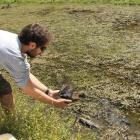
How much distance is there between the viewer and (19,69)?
511cm

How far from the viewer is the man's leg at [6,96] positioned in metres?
Answer: 5.66

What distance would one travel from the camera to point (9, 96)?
5727 mm

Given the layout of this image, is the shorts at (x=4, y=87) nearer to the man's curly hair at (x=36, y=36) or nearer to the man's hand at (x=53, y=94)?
the man's hand at (x=53, y=94)

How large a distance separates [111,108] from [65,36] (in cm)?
488

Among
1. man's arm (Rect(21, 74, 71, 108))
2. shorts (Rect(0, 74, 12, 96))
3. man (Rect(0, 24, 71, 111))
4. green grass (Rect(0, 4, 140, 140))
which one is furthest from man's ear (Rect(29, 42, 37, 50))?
green grass (Rect(0, 4, 140, 140))

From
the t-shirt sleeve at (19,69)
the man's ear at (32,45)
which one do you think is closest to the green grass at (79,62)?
the t-shirt sleeve at (19,69)

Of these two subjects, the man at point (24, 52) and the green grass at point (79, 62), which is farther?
the green grass at point (79, 62)

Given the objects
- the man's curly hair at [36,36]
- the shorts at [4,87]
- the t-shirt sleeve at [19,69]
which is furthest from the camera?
→ the shorts at [4,87]

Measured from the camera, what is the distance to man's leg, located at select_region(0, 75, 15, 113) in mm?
5660

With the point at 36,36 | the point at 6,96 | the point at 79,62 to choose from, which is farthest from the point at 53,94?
the point at 79,62

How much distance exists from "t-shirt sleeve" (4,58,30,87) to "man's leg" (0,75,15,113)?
1.69ft

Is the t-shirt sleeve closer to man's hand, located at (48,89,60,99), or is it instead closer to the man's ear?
the man's ear

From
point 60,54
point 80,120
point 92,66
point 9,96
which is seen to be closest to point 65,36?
point 60,54

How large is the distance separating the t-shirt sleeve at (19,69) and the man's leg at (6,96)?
1.69ft
